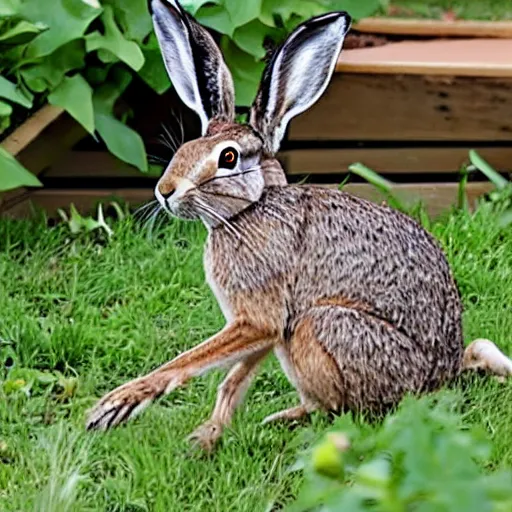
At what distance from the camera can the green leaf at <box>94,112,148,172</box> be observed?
4152mm

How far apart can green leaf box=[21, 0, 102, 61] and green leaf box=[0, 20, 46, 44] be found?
0.04m

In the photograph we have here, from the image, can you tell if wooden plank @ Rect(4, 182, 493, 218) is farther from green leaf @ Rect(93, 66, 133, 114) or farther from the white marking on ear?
the white marking on ear

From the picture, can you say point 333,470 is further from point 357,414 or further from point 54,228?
point 54,228

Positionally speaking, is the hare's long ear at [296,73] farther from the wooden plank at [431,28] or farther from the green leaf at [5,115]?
the wooden plank at [431,28]

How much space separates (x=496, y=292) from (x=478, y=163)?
823mm

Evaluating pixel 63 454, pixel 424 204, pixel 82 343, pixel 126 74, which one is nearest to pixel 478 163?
pixel 424 204

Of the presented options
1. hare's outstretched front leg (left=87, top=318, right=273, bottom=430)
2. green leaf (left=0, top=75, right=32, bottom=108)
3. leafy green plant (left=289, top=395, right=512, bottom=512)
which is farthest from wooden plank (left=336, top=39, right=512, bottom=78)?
leafy green plant (left=289, top=395, right=512, bottom=512)

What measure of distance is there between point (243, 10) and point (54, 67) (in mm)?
697

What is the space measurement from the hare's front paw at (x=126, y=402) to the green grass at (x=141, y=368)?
0.50ft

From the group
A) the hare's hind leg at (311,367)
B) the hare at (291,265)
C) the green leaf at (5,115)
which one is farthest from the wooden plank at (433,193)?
the hare's hind leg at (311,367)

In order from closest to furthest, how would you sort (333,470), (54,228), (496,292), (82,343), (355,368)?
1. (333,470)
2. (355,368)
3. (82,343)
4. (496,292)
5. (54,228)

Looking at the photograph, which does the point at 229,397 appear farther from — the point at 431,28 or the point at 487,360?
the point at 431,28

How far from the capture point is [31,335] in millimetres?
3443

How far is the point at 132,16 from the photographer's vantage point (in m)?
4.20
